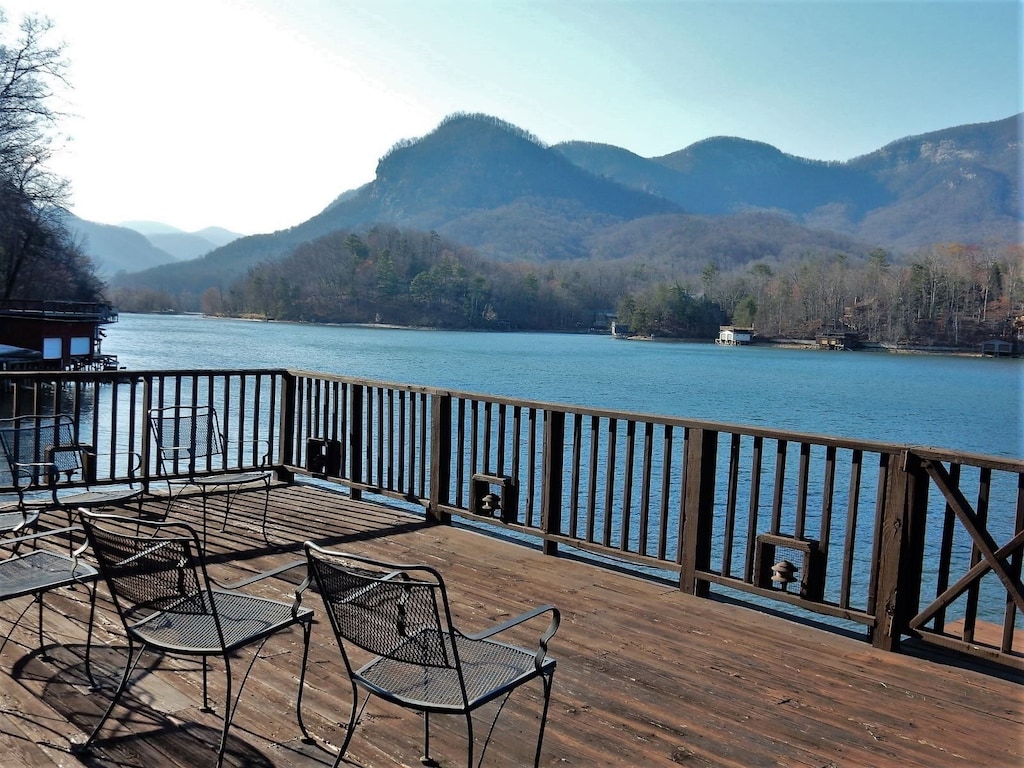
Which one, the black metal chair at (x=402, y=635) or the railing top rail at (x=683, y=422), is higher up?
the railing top rail at (x=683, y=422)

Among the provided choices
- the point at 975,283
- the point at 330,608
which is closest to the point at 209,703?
the point at 330,608

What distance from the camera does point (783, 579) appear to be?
4.40 m

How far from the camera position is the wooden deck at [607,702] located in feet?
9.16

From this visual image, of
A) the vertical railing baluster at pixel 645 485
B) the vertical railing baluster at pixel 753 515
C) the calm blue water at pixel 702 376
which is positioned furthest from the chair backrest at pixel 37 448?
the calm blue water at pixel 702 376

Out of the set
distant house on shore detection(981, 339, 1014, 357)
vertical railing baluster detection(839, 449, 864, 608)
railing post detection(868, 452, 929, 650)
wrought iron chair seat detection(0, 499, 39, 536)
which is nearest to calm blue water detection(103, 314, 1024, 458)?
distant house on shore detection(981, 339, 1014, 357)

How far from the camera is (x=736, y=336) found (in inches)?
3693

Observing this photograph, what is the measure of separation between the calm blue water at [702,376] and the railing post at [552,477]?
15254 mm

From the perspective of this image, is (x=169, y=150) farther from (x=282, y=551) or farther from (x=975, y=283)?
(x=975, y=283)

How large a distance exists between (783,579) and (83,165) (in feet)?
125

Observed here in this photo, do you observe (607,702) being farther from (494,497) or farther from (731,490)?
(494,497)

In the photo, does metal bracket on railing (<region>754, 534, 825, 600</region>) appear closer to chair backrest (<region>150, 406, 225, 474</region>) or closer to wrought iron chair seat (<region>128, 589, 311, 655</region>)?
wrought iron chair seat (<region>128, 589, 311, 655</region>)

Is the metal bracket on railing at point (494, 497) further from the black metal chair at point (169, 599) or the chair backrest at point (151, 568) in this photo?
the chair backrest at point (151, 568)

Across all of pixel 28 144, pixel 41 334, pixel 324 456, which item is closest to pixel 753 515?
pixel 324 456

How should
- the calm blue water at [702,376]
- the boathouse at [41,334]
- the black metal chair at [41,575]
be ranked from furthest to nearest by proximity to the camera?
the calm blue water at [702,376], the boathouse at [41,334], the black metal chair at [41,575]
